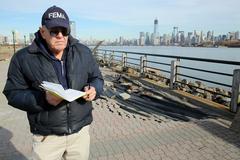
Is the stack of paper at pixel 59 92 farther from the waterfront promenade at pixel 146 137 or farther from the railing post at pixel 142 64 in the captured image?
the railing post at pixel 142 64

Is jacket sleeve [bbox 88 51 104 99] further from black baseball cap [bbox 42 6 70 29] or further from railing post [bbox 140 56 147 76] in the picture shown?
railing post [bbox 140 56 147 76]

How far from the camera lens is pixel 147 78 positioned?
1115cm

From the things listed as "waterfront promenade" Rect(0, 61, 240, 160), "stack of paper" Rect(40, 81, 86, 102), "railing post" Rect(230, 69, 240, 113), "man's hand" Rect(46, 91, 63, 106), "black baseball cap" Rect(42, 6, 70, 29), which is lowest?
"waterfront promenade" Rect(0, 61, 240, 160)

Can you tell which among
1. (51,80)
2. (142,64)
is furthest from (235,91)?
(142,64)

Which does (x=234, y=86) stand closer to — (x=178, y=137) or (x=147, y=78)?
(x=178, y=137)

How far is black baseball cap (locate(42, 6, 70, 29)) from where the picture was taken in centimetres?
203

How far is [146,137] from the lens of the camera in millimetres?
4605

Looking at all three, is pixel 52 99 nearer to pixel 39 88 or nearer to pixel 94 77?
pixel 39 88

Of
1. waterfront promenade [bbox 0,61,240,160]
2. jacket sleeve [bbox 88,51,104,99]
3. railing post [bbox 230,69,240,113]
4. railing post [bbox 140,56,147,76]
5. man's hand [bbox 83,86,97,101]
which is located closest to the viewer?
man's hand [bbox 83,86,97,101]

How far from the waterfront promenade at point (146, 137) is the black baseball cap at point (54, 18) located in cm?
237

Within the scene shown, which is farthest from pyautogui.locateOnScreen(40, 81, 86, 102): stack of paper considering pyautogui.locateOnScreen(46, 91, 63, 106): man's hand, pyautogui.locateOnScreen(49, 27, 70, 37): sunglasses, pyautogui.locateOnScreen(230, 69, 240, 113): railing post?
pyautogui.locateOnScreen(230, 69, 240, 113): railing post

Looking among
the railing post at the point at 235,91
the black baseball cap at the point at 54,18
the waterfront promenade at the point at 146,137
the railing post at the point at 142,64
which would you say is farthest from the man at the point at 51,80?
the railing post at the point at 142,64

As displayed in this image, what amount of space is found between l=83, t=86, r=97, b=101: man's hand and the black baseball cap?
1.69 feet

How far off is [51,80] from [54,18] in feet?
1.58
